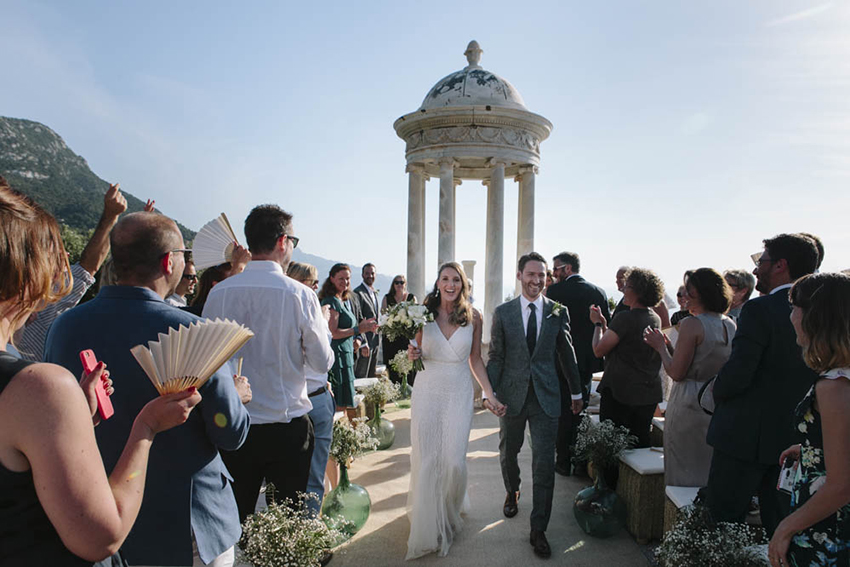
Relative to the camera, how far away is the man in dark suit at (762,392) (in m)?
4.04

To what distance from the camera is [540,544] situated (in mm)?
5465

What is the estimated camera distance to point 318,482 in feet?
16.0

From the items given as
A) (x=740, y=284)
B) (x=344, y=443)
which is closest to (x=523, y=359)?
(x=344, y=443)

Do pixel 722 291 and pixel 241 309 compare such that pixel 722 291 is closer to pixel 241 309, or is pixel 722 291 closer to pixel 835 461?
pixel 835 461

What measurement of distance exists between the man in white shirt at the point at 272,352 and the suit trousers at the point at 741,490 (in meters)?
3.40

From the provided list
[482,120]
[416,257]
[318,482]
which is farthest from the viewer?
[416,257]

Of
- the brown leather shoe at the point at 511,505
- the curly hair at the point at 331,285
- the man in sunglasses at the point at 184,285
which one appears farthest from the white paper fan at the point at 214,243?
the brown leather shoe at the point at 511,505

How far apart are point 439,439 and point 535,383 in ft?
4.08

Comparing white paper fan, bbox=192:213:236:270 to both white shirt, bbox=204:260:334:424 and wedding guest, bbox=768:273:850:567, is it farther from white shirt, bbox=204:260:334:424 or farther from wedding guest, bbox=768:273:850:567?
wedding guest, bbox=768:273:850:567

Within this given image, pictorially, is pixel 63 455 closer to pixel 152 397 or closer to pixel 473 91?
pixel 152 397

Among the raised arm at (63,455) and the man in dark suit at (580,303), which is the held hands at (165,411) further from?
the man in dark suit at (580,303)

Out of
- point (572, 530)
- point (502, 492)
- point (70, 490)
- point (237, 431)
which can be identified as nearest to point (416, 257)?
point (502, 492)

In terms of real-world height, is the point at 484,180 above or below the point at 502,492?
above

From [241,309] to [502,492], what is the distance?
4810mm
